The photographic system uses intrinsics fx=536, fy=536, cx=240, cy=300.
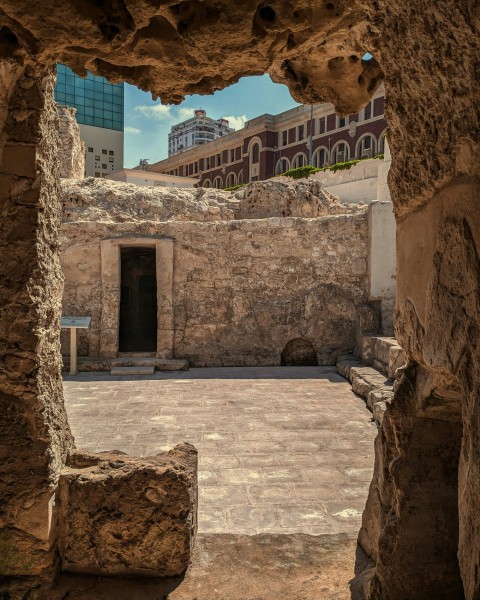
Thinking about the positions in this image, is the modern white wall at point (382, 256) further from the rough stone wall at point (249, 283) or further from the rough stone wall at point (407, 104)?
the rough stone wall at point (407, 104)

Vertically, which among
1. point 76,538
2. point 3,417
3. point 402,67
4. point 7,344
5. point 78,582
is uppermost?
point 402,67

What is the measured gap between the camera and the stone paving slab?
3932 mm

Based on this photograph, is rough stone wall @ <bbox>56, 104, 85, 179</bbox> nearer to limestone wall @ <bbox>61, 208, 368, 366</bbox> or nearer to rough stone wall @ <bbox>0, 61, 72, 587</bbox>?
limestone wall @ <bbox>61, 208, 368, 366</bbox>

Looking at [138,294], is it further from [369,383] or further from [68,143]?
[369,383]

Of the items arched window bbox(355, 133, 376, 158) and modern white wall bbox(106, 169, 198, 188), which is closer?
modern white wall bbox(106, 169, 198, 188)

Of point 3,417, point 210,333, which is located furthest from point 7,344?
point 210,333

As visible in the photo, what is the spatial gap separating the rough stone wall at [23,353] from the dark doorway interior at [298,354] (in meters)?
7.81

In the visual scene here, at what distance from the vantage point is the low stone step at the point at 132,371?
30.2 feet

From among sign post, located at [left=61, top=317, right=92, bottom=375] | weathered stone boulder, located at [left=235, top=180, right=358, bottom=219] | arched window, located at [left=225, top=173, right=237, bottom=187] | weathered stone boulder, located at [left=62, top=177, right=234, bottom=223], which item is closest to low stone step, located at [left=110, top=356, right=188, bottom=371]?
sign post, located at [left=61, top=317, right=92, bottom=375]

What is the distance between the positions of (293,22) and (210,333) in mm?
8381

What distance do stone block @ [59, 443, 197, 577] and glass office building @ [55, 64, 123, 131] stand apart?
3791 cm

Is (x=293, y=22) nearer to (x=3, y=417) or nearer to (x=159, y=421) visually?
(x=3, y=417)

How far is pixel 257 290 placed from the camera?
10.2 metres

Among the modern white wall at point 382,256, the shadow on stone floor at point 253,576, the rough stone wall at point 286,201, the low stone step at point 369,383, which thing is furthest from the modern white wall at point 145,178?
the shadow on stone floor at point 253,576
